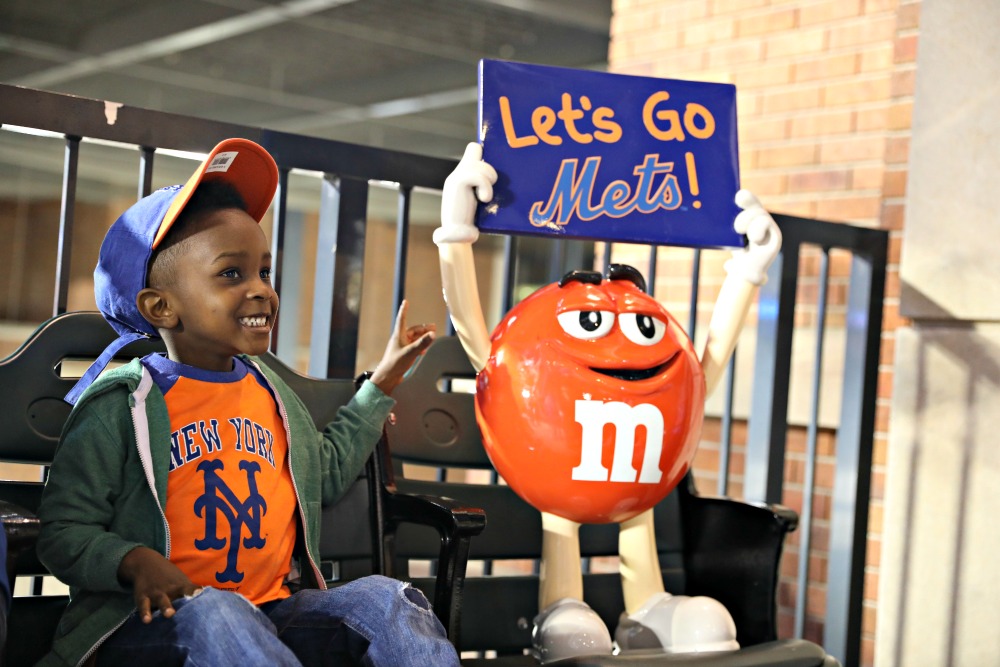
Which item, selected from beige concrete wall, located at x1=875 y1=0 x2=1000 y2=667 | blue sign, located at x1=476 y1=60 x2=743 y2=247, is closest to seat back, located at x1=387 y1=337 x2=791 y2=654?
blue sign, located at x1=476 y1=60 x2=743 y2=247

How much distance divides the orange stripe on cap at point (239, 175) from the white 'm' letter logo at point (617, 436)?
589 mm

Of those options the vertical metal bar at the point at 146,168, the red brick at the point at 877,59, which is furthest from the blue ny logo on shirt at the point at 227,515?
the red brick at the point at 877,59

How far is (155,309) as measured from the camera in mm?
1516

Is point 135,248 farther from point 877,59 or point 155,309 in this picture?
point 877,59

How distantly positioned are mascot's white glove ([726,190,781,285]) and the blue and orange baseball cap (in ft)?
2.95

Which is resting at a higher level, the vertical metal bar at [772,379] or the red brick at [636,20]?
the red brick at [636,20]

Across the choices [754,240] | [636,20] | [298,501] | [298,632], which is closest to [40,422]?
[298,501]

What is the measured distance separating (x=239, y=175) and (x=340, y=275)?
1.54 ft

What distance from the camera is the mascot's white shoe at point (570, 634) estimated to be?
70.3 inches

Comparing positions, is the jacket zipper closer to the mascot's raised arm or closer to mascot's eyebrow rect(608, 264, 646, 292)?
the mascot's raised arm

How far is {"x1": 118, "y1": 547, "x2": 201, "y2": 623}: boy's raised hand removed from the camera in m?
1.28

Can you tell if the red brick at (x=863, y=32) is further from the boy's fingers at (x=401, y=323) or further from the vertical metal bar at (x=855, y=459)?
the boy's fingers at (x=401, y=323)

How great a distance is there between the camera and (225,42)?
712 cm

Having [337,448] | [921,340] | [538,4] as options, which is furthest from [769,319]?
[538,4]
